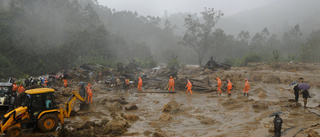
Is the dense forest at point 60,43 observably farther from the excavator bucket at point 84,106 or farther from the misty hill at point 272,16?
the misty hill at point 272,16

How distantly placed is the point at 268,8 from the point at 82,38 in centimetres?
16824

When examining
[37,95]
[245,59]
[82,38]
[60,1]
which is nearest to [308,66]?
[245,59]

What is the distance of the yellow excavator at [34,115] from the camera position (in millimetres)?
6825

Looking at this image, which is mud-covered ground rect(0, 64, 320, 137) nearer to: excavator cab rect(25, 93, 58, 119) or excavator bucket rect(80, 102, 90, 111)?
excavator bucket rect(80, 102, 90, 111)

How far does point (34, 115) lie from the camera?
743 cm

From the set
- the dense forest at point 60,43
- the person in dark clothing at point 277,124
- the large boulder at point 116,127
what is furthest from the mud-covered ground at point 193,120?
the dense forest at point 60,43

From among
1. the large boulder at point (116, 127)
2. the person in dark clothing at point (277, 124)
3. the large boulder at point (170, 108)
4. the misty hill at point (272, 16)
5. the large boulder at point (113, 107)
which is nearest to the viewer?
the person in dark clothing at point (277, 124)

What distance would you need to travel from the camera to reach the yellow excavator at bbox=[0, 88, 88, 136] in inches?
269

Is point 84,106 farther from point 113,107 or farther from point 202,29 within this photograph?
point 202,29

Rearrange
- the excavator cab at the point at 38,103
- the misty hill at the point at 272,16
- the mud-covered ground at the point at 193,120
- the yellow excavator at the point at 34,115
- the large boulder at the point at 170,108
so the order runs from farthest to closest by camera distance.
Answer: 1. the misty hill at the point at 272,16
2. the large boulder at the point at 170,108
3. the mud-covered ground at the point at 193,120
4. the excavator cab at the point at 38,103
5. the yellow excavator at the point at 34,115

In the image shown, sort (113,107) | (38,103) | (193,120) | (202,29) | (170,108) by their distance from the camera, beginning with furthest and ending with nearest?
(202,29) → (113,107) → (170,108) → (193,120) → (38,103)

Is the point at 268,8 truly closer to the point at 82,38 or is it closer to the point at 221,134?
the point at 82,38

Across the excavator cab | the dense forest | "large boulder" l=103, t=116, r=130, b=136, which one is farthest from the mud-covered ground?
the dense forest

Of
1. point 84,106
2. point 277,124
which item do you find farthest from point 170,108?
point 277,124
